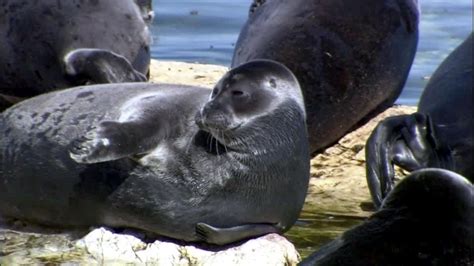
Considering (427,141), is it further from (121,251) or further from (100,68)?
(121,251)

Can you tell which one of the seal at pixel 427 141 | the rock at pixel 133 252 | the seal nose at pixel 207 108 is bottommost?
the seal at pixel 427 141

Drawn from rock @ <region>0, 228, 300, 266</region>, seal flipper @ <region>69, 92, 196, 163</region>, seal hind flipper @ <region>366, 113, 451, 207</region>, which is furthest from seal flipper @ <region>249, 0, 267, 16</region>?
rock @ <region>0, 228, 300, 266</region>

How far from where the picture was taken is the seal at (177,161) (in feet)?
17.9

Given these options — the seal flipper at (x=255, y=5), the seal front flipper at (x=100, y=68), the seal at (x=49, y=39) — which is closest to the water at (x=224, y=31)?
the seal flipper at (x=255, y=5)

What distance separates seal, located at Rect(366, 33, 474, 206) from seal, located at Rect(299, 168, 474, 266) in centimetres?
290

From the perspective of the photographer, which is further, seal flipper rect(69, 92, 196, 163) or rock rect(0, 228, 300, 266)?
rock rect(0, 228, 300, 266)

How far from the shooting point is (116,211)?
5.61 m

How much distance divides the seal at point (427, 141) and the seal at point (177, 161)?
3.78ft

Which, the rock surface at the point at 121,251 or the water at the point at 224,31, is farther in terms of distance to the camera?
the water at the point at 224,31

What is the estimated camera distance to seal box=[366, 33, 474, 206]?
22.7ft

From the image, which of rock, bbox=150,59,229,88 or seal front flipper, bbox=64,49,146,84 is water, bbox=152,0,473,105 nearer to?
rock, bbox=150,59,229,88

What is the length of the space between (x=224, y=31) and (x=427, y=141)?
6.08m

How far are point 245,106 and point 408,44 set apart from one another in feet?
8.65

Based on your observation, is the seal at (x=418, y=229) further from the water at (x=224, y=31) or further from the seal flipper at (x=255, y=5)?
the water at (x=224, y=31)
